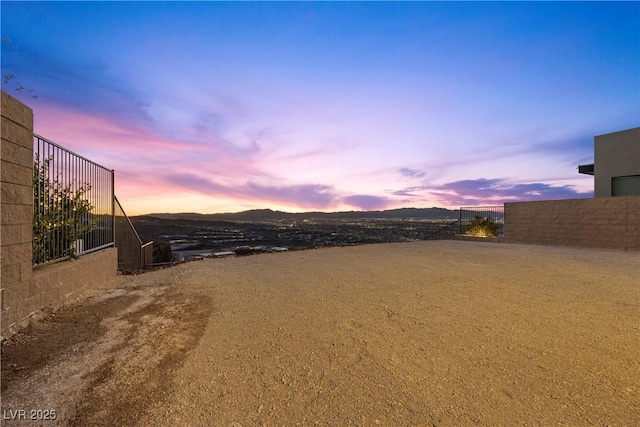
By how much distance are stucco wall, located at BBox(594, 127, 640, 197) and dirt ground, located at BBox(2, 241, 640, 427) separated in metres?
13.9

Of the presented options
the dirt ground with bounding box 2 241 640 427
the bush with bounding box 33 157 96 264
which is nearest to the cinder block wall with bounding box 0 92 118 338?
the dirt ground with bounding box 2 241 640 427

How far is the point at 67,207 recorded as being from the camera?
18.3 feet

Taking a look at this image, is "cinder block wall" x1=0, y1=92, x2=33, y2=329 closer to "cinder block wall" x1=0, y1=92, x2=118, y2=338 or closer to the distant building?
"cinder block wall" x1=0, y1=92, x2=118, y2=338

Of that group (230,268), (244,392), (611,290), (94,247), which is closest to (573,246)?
(611,290)

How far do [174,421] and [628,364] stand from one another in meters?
4.06

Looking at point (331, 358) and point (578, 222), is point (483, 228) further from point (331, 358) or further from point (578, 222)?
point (331, 358)

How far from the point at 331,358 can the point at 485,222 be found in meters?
18.4

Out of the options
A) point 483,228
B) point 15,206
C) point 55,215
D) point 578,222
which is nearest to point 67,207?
point 55,215

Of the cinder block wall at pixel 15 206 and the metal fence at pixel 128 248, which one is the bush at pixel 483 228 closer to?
the metal fence at pixel 128 248

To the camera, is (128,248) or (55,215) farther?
(128,248)

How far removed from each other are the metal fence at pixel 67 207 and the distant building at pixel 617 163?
21829mm

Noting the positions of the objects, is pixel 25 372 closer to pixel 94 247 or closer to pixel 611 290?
pixel 94 247

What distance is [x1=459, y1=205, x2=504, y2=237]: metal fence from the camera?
18.3 metres

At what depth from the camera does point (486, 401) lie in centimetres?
239
